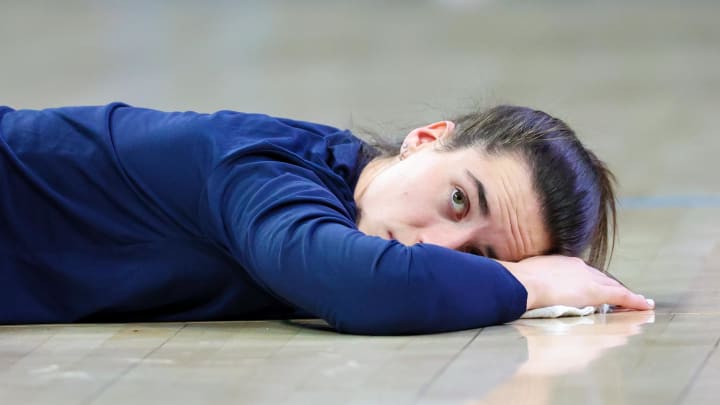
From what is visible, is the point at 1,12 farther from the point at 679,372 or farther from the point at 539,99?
the point at 679,372

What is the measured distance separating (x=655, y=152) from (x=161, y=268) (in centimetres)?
231

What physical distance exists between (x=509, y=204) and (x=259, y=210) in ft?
1.26

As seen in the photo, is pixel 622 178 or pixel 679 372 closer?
pixel 679 372

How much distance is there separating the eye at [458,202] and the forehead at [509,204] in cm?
4

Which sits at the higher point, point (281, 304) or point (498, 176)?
point (498, 176)

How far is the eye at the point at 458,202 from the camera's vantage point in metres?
2.01

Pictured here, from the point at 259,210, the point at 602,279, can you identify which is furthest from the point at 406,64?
the point at 259,210

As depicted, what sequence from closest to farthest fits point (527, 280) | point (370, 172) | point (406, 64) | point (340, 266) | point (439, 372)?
point (439, 372) → point (340, 266) → point (527, 280) → point (370, 172) → point (406, 64)

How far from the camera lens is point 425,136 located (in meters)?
2.20

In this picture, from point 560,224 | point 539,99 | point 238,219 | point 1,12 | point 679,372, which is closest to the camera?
point 679,372

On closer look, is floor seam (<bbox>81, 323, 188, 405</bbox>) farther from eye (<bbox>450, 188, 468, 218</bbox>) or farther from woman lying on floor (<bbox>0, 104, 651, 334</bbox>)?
eye (<bbox>450, 188, 468, 218</bbox>)

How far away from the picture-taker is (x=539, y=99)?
504cm

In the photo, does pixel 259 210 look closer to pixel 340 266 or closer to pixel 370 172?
pixel 340 266

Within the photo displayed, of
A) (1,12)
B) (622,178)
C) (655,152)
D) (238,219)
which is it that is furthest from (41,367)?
(1,12)
